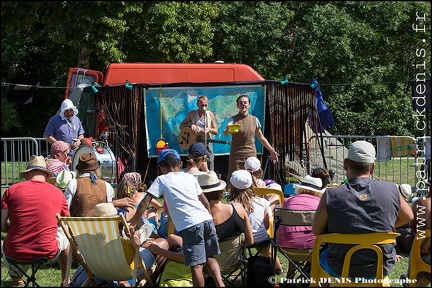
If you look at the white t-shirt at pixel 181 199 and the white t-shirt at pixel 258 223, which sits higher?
the white t-shirt at pixel 181 199

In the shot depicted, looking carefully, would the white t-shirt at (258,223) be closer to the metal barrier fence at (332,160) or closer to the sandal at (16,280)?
the sandal at (16,280)

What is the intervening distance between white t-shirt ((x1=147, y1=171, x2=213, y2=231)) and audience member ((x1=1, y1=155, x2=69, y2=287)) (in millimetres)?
998

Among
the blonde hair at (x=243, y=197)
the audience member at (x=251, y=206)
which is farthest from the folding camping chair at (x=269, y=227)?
the blonde hair at (x=243, y=197)

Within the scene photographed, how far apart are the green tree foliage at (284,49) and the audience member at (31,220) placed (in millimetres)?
16130

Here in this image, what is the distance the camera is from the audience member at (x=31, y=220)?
20.0 ft

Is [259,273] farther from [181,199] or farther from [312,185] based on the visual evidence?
[181,199]

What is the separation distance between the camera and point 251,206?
6688mm

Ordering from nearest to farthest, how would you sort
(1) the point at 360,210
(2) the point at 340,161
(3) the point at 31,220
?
(1) the point at 360,210 → (3) the point at 31,220 → (2) the point at 340,161

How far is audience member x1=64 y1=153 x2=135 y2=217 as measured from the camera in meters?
6.99

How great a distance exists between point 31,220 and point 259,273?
77.6 inches

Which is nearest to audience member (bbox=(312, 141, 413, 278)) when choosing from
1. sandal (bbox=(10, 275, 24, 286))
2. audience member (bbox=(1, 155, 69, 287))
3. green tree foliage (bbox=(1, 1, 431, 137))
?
audience member (bbox=(1, 155, 69, 287))

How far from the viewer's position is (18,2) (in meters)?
16.1

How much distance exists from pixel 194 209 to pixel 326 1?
2261 centimetres

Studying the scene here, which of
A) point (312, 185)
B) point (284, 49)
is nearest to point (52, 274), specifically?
point (312, 185)
